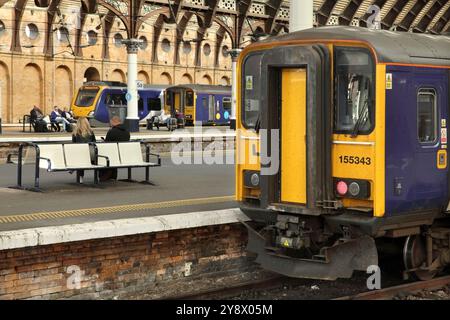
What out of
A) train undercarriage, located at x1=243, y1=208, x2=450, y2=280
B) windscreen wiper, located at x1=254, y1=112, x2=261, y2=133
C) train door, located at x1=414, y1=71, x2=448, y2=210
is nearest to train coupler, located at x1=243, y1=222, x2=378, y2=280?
train undercarriage, located at x1=243, y1=208, x2=450, y2=280

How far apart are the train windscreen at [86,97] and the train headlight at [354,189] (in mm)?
30871

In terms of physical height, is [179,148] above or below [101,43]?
below

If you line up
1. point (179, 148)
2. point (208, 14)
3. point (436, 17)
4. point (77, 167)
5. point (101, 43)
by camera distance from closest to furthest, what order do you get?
1. point (77, 167)
2. point (179, 148)
3. point (208, 14)
4. point (436, 17)
5. point (101, 43)

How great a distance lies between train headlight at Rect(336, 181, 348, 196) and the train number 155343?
0.72 ft

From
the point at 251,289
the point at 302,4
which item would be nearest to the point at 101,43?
the point at 302,4

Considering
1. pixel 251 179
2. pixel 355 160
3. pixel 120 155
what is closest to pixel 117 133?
pixel 120 155

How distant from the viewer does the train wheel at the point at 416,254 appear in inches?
283

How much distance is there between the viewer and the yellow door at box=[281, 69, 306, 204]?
6.71 meters

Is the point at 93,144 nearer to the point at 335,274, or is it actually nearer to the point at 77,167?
the point at 77,167

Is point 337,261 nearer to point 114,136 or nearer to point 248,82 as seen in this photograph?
point 248,82

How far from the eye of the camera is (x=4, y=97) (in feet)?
131

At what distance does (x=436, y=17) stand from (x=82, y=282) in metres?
28.9

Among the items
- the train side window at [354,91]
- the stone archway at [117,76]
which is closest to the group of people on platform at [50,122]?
the stone archway at [117,76]

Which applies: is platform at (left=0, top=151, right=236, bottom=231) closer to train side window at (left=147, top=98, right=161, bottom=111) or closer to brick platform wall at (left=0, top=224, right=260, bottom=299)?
brick platform wall at (left=0, top=224, right=260, bottom=299)
